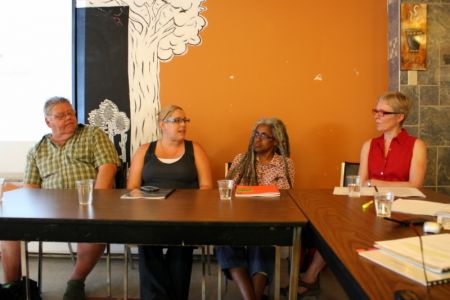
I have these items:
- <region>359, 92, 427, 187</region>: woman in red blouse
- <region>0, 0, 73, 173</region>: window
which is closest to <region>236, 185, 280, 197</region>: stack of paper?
<region>359, 92, 427, 187</region>: woman in red blouse

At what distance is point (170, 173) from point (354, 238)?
1463mm

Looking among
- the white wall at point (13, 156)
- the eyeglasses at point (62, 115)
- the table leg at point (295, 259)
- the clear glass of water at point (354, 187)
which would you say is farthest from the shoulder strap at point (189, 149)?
the white wall at point (13, 156)

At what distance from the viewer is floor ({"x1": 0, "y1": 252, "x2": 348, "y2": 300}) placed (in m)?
2.50

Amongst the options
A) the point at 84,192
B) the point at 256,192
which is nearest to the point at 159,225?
the point at 84,192

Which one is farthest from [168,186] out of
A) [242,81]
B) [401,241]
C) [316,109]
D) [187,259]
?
[401,241]

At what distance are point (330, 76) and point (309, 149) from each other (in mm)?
586

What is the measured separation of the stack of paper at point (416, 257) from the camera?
865 millimetres

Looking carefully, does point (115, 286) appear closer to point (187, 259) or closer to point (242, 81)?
point (187, 259)

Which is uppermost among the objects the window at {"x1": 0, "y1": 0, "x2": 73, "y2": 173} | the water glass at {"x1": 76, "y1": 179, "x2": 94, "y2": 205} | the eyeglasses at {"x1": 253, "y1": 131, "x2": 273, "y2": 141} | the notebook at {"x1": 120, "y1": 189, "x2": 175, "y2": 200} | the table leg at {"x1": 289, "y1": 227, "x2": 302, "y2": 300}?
the window at {"x1": 0, "y1": 0, "x2": 73, "y2": 173}

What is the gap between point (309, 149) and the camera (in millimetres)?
3115

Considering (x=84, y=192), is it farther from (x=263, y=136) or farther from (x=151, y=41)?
(x=151, y=41)

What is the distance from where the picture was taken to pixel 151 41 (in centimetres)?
312

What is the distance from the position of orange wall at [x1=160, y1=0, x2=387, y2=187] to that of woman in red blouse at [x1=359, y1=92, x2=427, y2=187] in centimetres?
69

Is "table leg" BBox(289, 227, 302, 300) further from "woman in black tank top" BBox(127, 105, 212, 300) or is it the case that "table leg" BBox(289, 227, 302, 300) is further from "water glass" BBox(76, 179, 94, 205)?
"woman in black tank top" BBox(127, 105, 212, 300)
